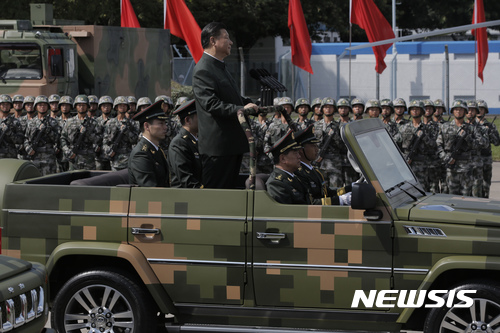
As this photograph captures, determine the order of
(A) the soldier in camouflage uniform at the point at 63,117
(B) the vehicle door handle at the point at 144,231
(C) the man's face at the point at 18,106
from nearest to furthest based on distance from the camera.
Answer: (B) the vehicle door handle at the point at 144,231, (A) the soldier in camouflage uniform at the point at 63,117, (C) the man's face at the point at 18,106

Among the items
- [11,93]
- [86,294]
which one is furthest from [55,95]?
[86,294]

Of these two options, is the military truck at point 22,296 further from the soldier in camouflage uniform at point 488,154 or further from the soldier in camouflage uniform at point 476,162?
the soldier in camouflage uniform at point 488,154

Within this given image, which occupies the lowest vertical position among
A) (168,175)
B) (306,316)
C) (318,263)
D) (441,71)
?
(306,316)

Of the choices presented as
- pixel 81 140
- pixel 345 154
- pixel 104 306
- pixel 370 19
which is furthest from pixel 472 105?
pixel 104 306

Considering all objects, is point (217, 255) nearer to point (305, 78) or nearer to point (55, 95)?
point (55, 95)

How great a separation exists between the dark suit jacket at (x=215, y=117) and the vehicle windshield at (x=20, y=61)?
10594 millimetres

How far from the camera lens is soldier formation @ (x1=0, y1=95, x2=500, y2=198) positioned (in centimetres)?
1346

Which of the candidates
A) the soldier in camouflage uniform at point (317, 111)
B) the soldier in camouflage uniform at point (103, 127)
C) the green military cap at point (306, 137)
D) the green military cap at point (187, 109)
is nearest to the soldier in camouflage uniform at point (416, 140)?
the soldier in camouflage uniform at point (317, 111)

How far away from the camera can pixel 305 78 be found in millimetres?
32438

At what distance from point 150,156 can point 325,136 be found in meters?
7.09

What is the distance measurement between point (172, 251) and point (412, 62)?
25.2 metres

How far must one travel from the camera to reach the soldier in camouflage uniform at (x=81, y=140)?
14.1m

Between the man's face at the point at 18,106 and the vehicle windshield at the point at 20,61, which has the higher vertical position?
the vehicle windshield at the point at 20,61

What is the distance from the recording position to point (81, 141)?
1409 cm
